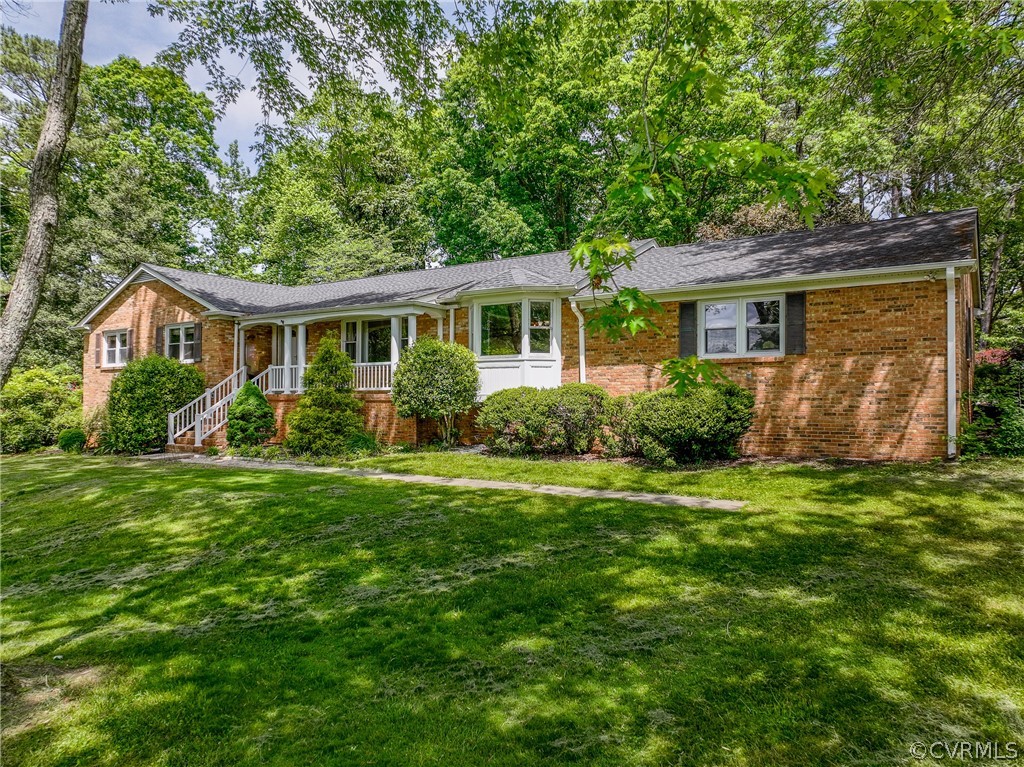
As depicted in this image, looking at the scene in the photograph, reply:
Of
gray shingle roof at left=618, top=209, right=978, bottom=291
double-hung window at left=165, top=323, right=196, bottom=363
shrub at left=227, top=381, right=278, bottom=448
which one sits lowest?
shrub at left=227, top=381, right=278, bottom=448

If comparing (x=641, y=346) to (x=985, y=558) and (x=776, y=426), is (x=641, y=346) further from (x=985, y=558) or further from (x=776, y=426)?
(x=985, y=558)

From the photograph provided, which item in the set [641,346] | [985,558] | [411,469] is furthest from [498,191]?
[985,558]

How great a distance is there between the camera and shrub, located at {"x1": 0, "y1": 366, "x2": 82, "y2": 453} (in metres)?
16.8

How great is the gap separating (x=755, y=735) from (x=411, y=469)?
8.27 m

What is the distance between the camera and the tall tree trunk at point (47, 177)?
4047 millimetres

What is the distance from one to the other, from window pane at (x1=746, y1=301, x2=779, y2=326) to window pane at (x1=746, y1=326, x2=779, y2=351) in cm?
14

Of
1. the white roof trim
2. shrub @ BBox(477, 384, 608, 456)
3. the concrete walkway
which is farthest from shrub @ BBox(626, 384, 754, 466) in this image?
the white roof trim

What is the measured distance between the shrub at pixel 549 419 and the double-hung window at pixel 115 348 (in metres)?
14.6

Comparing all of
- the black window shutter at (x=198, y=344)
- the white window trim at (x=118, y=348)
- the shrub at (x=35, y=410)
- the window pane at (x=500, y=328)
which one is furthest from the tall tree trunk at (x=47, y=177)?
the shrub at (x=35, y=410)

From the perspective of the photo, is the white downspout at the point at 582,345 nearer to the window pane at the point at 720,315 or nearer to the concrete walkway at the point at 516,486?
the window pane at the point at 720,315

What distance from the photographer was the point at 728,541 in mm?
5215

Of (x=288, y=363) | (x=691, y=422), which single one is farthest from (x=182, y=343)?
Result: (x=691, y=422)

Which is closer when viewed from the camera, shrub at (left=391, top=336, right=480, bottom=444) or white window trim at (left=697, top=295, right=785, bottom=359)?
white window trim at (left=697, top=295, right=785, bottom=359)

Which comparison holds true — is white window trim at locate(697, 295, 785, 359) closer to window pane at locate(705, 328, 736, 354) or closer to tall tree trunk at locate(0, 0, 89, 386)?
window pane at locate(705, 328, 736, 354)
